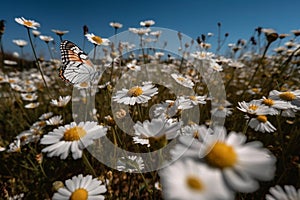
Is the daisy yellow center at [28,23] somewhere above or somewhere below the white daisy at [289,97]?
above

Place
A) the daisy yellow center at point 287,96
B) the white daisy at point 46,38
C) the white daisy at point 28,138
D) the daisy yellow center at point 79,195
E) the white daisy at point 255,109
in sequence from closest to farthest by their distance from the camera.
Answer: the daisy yellow center at point 79,195 < the white daisy at point 255,109 < the daisy yellow center at point 287,96 < the white daisy at point 28,138 < the white daisy at point 46,38

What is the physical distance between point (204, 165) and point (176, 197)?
11 cm

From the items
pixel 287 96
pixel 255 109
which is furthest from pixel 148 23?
pixel 255 109

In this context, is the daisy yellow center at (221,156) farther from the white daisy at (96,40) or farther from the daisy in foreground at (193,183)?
the white daisy at (96,40)

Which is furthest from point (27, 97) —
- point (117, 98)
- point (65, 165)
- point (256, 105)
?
point (256, 105)

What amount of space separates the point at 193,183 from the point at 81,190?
1.68ft

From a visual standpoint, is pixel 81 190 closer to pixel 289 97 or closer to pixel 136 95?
pixel 136 95

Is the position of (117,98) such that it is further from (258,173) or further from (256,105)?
(258,173)

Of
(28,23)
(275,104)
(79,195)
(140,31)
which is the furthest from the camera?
(140,31)

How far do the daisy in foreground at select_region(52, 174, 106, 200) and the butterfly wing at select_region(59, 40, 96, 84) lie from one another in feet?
2.89

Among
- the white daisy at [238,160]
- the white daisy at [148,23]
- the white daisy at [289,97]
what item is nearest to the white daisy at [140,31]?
the white daisy at [148,23]

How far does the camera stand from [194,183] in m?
0.47

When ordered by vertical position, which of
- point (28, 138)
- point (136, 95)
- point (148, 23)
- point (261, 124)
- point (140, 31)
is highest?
point (148, 23)

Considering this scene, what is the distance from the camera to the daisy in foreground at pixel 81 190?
802 mm
